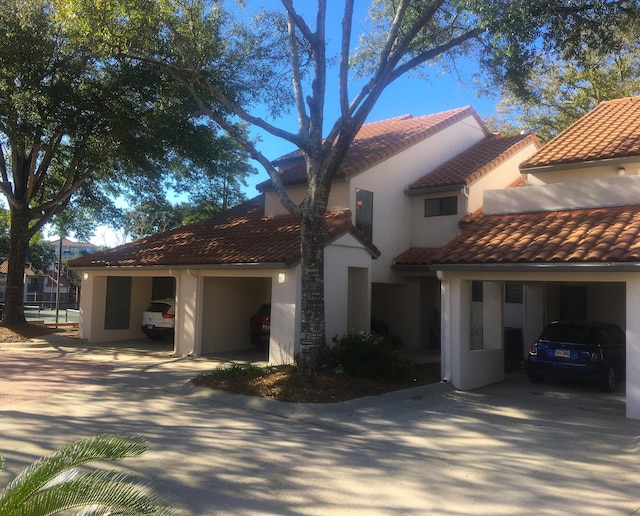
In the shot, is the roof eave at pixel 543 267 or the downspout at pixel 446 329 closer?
the roof eave at pixel 543 267

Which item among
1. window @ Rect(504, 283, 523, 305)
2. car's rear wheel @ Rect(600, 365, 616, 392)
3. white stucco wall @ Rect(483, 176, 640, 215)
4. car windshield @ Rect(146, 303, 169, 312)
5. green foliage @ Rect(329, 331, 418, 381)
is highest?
white stucco wall @ Rect(483, 176, 640, 215)

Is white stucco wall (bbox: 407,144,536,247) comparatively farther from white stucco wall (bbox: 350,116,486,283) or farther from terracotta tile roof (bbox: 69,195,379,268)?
terracotta tile roof (bbox: 69,195,379,268)

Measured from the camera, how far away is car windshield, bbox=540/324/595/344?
37.4 ft

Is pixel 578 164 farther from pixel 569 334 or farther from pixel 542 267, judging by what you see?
pixel 542 267

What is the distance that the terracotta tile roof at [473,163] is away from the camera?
17016 mm

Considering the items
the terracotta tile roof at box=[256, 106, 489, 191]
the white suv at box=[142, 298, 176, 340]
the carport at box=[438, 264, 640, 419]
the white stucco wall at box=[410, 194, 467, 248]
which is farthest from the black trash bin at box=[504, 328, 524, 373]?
the white suv at box=[142, 298, 176, 340]

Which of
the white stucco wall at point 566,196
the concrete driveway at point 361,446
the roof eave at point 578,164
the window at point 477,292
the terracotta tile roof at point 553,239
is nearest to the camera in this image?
the concrete driveway at point 361,446

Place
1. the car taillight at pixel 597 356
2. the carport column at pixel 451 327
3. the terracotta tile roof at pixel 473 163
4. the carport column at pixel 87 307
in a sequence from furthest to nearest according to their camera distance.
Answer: the carport column at pixel 87 307 → the terracotta tile roof at pixel 473 163 → the carport column at pixel 451 327 → the car taillight at pixel 597 356

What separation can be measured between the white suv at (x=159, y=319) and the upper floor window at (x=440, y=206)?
896 cm

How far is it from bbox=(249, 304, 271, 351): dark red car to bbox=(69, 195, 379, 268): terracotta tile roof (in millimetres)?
2247

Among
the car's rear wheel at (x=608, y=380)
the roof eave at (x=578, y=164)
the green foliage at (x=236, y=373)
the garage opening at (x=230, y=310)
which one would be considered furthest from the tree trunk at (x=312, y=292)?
the roof eave at (x=578, y=164)

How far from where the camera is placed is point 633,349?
29.0 ft

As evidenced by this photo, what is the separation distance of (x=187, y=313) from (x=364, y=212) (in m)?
5.95

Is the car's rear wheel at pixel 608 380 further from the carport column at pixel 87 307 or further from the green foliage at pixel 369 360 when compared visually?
the carport column at pixel 87 307
